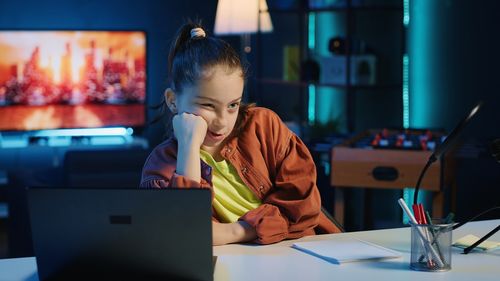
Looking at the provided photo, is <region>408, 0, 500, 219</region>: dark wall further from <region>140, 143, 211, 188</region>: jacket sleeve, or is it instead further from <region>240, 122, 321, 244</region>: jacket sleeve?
<region>140, 143, 211, 188</region>: jacket sleeve

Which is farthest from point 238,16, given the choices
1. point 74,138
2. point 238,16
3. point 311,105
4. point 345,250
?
point 345,250

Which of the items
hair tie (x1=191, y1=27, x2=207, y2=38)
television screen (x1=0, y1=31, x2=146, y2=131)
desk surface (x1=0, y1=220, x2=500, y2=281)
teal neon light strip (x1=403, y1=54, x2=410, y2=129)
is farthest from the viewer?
television screen (x1=0, y1=31, x2=146, y2=131)

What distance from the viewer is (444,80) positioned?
4.53 m

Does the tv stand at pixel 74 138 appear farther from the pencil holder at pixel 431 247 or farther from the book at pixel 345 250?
the pencil holder at pixel 431 247

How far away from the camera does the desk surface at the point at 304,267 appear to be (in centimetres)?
164

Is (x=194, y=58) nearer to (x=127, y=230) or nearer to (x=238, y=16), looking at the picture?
(x=127, y=230)

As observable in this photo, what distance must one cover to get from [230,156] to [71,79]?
4.01 metres

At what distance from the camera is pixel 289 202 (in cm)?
200

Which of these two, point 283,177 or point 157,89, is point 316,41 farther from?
point 283,177

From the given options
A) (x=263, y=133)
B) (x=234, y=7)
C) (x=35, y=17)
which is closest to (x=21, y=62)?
(x=35, y=17)

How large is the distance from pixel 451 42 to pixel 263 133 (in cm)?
261

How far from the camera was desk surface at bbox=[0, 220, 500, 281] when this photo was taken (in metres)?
1.64

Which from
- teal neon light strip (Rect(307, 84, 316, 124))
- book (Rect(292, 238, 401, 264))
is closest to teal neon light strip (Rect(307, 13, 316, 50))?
teal neon light strip (Rect(307, 84, 316, 124))

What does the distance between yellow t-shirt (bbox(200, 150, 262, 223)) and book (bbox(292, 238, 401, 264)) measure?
0.20 meters
